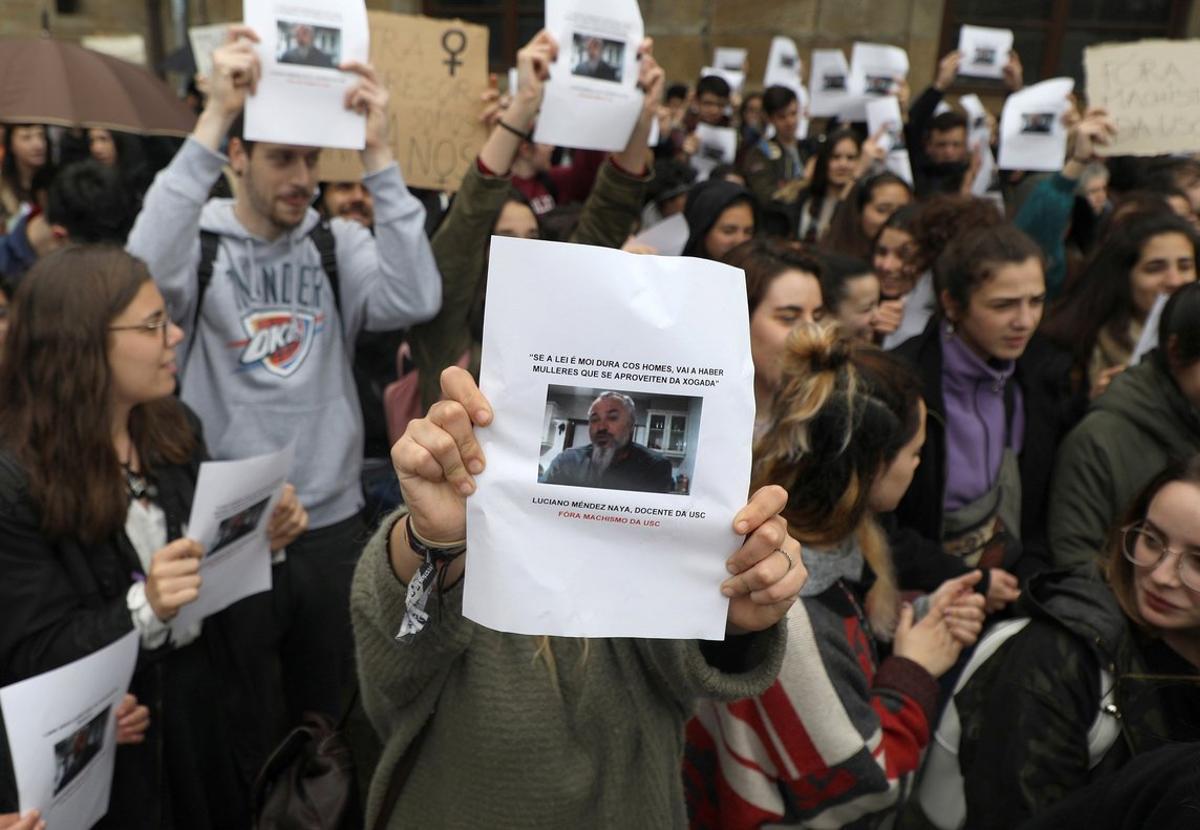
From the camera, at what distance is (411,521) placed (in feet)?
3.86

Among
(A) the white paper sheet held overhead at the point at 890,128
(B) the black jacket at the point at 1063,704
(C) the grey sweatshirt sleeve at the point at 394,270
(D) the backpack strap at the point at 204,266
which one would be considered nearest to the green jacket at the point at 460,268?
(C) the grey sweatshirt sleeve at the point at 394,270

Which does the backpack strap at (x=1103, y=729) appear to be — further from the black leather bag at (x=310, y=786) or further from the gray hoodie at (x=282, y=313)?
the gray hoodie at (x=282, y=313)

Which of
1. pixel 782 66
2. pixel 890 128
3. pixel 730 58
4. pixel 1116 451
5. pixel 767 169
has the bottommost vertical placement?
pixel 1116 451

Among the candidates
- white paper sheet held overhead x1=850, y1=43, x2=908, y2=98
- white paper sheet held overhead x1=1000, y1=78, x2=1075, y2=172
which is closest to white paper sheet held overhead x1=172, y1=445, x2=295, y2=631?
white paper sheet held overhead x1=1000, y1=78, x2=1075, y2=172

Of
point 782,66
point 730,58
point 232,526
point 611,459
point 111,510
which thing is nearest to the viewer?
point 611,459

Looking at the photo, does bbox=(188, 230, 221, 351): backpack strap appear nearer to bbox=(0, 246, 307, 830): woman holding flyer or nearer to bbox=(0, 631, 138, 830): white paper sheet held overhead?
bbox=(0, 246, 307, 830): woman holding flyer

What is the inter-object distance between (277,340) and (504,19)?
987 cm

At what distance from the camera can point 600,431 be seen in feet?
3.41

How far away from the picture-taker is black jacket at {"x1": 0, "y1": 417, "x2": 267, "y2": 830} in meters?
1.91

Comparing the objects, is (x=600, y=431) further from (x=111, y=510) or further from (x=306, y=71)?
(x=306, y=71)

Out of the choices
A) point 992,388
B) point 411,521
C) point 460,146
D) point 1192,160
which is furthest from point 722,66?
point 411,521

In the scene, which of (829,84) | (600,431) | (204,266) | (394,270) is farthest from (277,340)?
(829,84)

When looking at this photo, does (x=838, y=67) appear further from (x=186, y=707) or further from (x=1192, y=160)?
(x=186, y=707)

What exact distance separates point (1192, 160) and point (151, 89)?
202 inches
